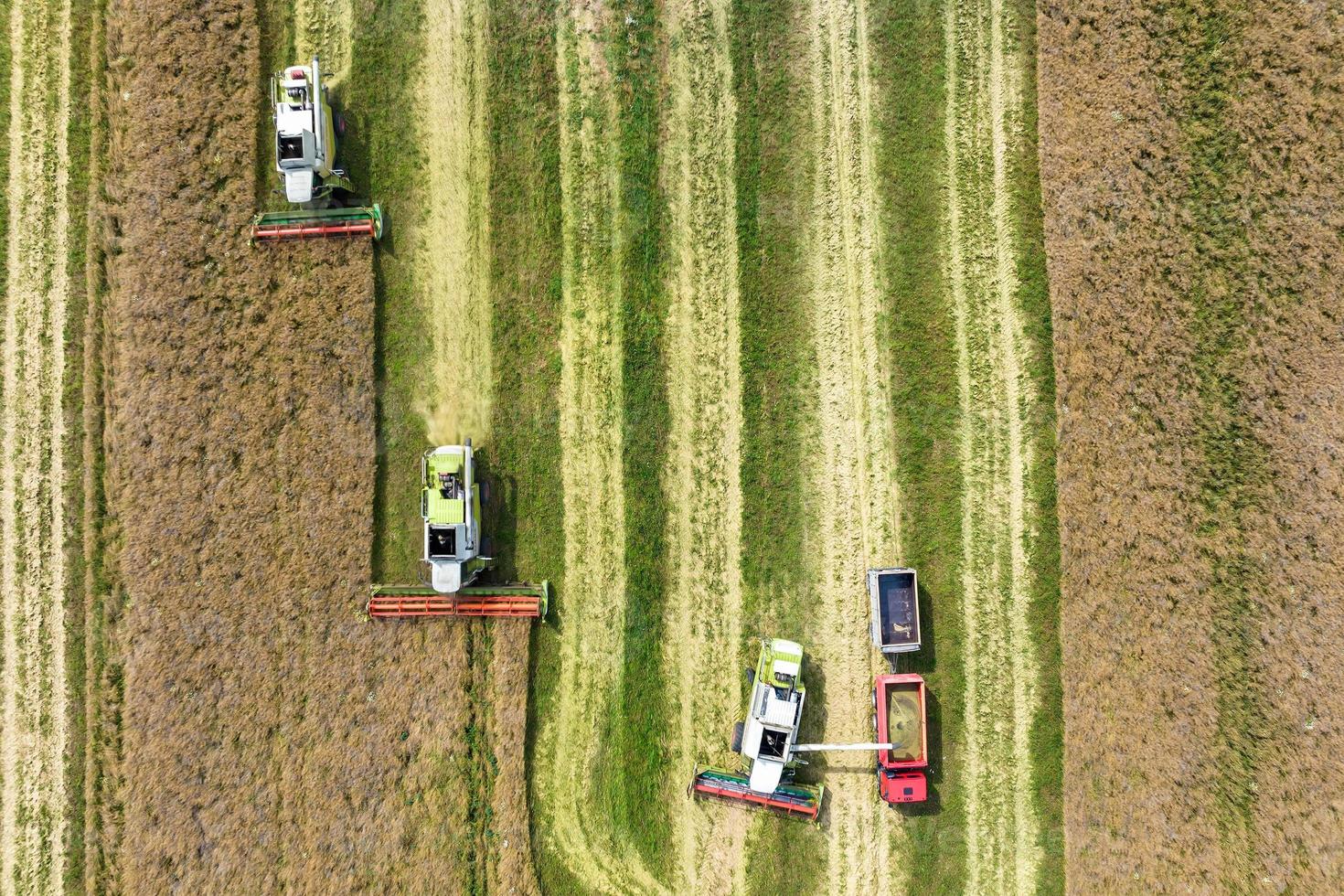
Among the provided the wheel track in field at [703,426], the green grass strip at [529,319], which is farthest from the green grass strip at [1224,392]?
the green grass strip at [529,319]

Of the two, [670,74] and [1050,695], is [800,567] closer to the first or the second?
[1050,695]

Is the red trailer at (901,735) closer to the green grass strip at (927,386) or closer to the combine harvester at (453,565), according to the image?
the green grass strip at (927,386)

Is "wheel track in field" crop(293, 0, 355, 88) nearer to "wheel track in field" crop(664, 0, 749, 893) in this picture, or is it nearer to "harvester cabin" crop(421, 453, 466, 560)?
"wheel track in field" crop(664, 0, 749, 893)

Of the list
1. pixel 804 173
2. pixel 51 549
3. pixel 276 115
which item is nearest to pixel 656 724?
pixel 804 173

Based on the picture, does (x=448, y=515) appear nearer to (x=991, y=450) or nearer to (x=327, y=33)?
(x=327, y=33)

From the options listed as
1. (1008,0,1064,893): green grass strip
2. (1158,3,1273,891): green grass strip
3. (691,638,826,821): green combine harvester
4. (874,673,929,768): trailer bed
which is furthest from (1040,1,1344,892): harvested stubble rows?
(691,638,826,821): green combine harvester

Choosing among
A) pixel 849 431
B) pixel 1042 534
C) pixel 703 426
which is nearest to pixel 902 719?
pixel 1042 534
